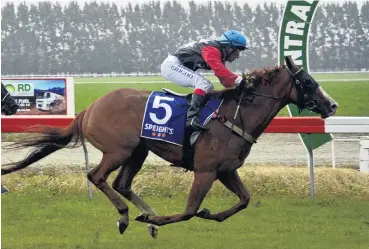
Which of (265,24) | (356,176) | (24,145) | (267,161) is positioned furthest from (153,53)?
(24,145)

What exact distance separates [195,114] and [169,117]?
223mm

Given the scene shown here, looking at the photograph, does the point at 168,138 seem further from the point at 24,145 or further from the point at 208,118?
the point at 24,145

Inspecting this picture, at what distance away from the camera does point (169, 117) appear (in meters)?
5.77

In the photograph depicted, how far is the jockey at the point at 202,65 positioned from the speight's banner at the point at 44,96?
202 inches

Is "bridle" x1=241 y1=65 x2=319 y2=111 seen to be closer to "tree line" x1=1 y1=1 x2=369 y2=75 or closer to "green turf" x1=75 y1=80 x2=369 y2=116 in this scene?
"green turf" x1=75 y1=80 x2=369 y2=116

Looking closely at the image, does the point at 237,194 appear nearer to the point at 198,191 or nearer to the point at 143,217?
the point at 198,191

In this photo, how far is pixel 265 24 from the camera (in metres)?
23.8

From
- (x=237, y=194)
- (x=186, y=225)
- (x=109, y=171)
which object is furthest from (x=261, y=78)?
(x=186, y=225)

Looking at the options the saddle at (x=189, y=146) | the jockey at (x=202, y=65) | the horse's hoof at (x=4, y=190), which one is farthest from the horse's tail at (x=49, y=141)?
the horse's hoof at (x=4, y=190)

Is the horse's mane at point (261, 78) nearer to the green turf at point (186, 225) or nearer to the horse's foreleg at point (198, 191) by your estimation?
the horse's foreleg at point (198, 191)

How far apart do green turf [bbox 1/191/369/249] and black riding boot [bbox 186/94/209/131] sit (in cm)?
105

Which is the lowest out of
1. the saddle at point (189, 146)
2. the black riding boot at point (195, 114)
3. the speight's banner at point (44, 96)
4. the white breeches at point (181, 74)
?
the speight's banner at point (44, 96)

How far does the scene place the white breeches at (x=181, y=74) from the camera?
5.84 meters

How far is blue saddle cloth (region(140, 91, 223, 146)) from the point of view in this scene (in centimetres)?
573
